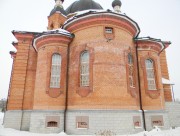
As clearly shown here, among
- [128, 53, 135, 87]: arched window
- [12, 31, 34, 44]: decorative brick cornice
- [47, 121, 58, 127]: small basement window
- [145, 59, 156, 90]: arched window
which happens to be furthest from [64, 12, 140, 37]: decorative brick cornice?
[47, 121, 58, 127]: small basement window

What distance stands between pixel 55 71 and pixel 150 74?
7602mm

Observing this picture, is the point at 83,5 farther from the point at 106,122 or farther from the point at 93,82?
the point at 106,122

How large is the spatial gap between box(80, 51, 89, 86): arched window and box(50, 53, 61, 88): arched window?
1.79 meters

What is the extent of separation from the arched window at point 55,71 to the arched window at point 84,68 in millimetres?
1787

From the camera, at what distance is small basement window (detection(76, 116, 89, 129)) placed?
10781mm

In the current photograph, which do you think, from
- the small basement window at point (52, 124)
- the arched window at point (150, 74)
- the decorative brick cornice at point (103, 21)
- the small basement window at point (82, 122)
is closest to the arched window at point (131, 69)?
the arched window at point (150, 74)

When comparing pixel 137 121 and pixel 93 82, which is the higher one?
pixel 93 82

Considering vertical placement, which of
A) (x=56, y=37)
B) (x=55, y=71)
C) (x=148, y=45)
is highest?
(x=56, y=37)

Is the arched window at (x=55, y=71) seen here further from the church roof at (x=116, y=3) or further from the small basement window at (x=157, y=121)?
the church roof at (x=116, y=3)

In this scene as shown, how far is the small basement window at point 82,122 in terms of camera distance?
1078 cm

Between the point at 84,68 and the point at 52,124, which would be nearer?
the point at 52,124

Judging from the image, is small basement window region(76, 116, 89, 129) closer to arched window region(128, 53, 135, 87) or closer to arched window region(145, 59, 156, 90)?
arched window region(128, 53, 135, 87)

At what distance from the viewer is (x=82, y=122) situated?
10.9 m

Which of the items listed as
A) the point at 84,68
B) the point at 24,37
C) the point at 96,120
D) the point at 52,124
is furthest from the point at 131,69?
the point at 24,37
